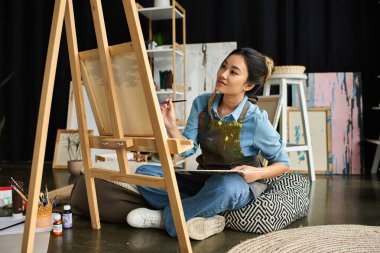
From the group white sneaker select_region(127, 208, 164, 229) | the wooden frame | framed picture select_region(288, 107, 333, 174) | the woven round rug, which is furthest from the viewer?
Answer: framed picture select_region(288, 107, 333, 174)

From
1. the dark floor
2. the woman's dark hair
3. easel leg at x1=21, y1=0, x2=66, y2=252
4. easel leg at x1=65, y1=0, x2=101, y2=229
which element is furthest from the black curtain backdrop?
easel leg at x1=21, y1=0, x2=66, y2=252

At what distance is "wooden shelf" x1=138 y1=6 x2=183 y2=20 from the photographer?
362cm

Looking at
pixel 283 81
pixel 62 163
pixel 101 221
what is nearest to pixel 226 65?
pixel 101 221

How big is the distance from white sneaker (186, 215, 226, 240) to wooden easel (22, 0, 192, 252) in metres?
0.25

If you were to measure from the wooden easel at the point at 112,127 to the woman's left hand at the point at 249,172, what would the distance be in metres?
0.38

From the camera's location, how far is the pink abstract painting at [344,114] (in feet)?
11.7

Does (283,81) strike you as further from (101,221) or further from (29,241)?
(29,241)

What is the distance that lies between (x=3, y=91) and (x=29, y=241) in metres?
3.74

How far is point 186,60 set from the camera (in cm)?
402

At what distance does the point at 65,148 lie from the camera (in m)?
4.06

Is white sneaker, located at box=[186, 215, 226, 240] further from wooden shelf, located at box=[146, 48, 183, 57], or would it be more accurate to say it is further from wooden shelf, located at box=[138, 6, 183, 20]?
wooden shelf, located at box=[138, 6, 183, 20]

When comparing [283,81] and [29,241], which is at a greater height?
[283,81]

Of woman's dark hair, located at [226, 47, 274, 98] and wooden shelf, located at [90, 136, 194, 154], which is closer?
wooden shelf, located at [90, 136, 194, 154]

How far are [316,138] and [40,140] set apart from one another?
2816 millimetres
